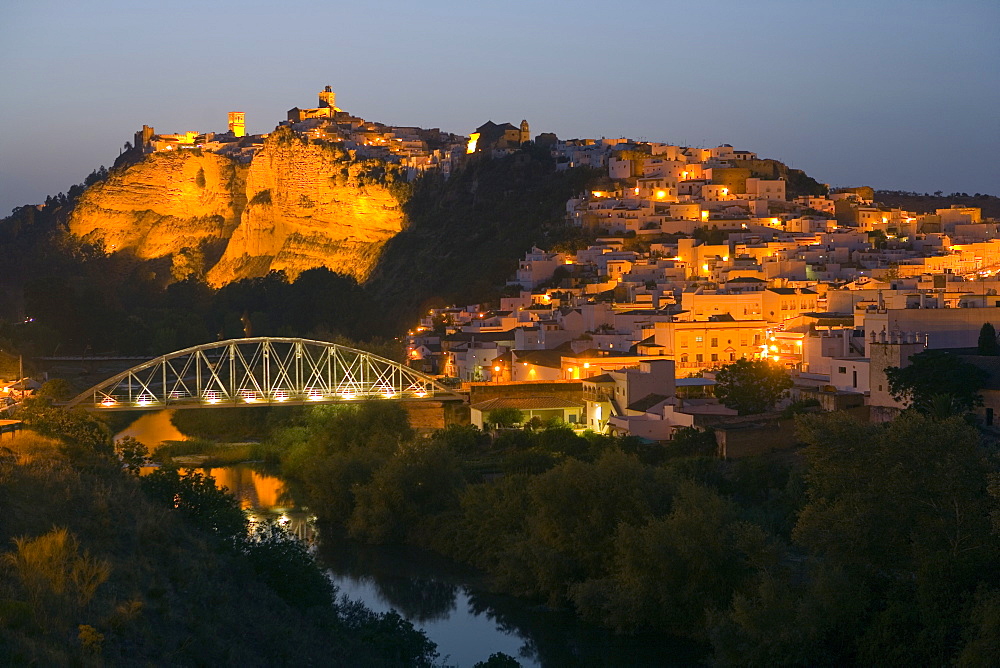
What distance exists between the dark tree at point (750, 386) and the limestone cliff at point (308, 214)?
47.1 m

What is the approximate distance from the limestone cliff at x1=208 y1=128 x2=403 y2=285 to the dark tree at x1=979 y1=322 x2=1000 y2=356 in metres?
50.9

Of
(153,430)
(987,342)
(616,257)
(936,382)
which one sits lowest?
(153,430)

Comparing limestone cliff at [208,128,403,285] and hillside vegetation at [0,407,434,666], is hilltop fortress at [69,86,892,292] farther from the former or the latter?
hillside vegetation at [0,407,434,666]

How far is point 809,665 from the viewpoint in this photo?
17250 mm

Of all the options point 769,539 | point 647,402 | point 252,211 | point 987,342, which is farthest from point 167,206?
point 769,539

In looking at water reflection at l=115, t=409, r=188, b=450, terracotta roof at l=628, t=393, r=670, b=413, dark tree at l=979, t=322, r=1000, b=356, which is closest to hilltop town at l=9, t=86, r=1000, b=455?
terracotta roof at l=628, t=393, r=670, b=413

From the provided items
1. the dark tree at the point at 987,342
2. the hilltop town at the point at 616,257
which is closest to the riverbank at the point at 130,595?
the hilltop town at the point at 616,257

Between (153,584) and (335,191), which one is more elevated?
(335,191)

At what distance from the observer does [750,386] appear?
3112 centimetres

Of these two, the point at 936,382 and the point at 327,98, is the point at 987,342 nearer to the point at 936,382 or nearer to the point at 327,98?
the point at 936,382

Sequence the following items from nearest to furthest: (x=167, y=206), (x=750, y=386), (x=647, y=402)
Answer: (x=750, y=386)
(x=647, y=402)
(x=167, y=206)

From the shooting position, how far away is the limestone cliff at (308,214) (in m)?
80.6

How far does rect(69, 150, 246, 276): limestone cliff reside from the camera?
320ft

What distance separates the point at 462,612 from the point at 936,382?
950 centimetres
